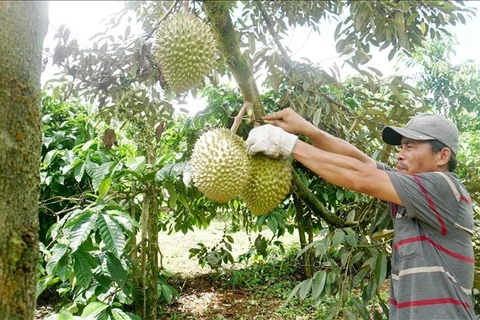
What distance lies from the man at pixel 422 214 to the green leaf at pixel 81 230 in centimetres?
64

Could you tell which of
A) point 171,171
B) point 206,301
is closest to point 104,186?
point 171,171

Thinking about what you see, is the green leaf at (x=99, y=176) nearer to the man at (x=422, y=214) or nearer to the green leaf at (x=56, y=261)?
the green leaf at (x=56, y=261)

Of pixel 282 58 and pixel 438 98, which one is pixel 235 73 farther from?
pixel 438 98

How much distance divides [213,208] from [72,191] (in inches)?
44.2

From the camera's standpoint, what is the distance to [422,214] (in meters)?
1.44

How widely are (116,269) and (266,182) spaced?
77 centimetres

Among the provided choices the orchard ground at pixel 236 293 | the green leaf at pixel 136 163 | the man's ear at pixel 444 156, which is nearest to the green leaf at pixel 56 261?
the green leaf at pixel 136 163

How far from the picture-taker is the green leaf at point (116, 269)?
5.80ft

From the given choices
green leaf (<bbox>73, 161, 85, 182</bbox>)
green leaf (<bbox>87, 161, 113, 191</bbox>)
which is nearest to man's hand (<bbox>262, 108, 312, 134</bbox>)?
A: green leaf (<bbox>87, 161, 113, 191</bbox>)

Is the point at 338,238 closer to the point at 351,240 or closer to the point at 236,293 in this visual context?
the point at 351,240

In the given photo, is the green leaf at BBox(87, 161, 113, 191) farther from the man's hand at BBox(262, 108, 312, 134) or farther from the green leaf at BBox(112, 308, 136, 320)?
the man's hand at BBox(262, 108, 312, 134)

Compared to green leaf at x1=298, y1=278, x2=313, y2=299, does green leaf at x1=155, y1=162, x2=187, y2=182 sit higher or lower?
higher

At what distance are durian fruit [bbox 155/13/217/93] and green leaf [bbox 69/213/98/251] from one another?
0.56 m

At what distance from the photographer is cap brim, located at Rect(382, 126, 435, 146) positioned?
5.10 ft
